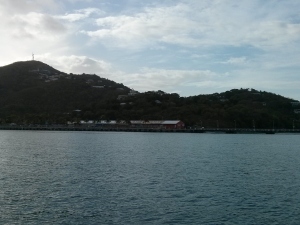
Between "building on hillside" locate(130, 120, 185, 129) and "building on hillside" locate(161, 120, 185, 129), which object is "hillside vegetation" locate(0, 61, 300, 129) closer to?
"building on hillside" locate(161, 120, 185, 129)

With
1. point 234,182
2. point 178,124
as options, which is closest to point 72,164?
point 234,182

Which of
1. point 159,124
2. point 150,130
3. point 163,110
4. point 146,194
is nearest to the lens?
point 146,194

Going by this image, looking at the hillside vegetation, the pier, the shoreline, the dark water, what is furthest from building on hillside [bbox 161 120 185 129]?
the dark water

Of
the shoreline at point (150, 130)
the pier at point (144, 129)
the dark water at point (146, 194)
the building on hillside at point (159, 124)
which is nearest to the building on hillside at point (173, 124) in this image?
the building on hillside at point (159, 124)

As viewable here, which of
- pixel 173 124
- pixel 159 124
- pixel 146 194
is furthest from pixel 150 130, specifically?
pixel 146 194

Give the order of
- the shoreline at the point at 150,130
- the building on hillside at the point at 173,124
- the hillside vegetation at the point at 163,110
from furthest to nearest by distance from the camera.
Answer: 1. the hillside vegetation at the point at 163,110
2. the building on hillside at the point at 173,124
3. the shoreline at the point at 150,130

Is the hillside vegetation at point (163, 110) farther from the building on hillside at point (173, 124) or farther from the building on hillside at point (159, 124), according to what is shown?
the building on hillside at point (159, 124)

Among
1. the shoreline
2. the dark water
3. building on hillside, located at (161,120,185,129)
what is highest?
A: building on hillside, located at (161,120,185,129)

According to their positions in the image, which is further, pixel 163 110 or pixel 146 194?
pixel 163 110

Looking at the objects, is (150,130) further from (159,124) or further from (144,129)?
(159,124)

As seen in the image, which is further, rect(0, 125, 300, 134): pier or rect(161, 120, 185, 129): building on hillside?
rect(161, 120, 185, 129): building on hillside

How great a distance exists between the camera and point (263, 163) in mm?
45062

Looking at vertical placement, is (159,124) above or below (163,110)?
below

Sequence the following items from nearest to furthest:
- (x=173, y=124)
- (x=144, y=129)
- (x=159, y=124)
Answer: (x=173, y=124) < (x=144, y=129) < (x=159, y=124)
